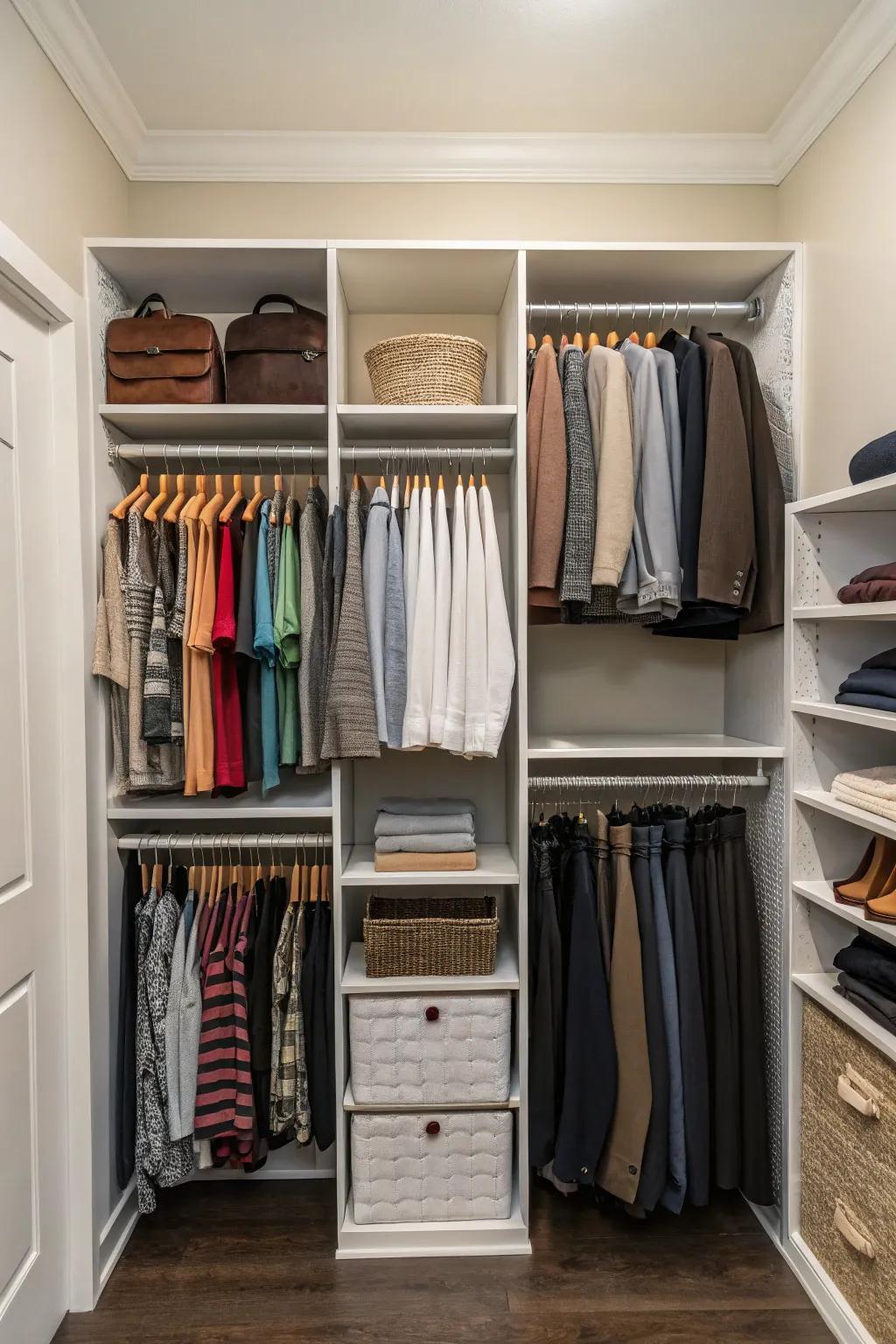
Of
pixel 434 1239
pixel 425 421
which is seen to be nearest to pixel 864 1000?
pixel 434 1239

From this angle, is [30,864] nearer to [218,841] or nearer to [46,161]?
[218,841]

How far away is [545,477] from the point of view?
1921mm

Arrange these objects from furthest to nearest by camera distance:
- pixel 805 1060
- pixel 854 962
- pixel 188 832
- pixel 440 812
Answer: pixel 188 832, pixel 440 812, pixel 805 1060, pixel 854 962

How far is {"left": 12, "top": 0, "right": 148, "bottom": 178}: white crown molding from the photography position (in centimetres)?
168

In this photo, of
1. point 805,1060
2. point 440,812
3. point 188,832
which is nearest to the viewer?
point 805,1060

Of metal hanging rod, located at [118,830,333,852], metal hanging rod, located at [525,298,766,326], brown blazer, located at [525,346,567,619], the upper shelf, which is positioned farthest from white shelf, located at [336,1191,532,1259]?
metal hanging rod, located at [525,298,766,326]

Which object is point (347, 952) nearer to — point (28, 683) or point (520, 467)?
point (28, 683)

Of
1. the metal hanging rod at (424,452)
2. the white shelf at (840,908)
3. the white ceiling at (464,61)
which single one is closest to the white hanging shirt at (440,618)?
the metal hanging rod at (424,452)

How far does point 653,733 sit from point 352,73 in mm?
1932

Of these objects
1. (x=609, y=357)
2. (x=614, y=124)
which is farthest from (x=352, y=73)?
(x=609, y=357)

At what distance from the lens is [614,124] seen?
7.13 feet

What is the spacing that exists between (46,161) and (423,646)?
1.35 m

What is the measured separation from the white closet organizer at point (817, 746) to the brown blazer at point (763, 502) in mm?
38

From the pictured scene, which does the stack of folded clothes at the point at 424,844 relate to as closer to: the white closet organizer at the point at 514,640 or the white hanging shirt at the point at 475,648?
the white closet organizer at the point at 514,640
